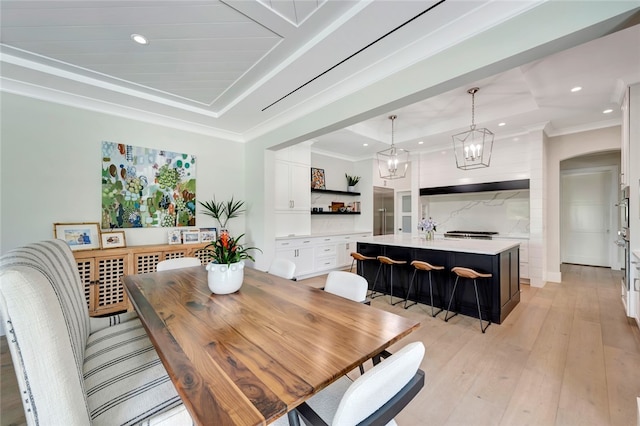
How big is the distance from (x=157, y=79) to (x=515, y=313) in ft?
16.8

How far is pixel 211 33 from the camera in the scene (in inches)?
80.5

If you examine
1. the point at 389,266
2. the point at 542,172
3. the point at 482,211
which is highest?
the point at 542,172

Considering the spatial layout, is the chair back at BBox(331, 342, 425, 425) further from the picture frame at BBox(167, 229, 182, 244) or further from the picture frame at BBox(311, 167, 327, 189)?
the picture frame at BBox(311, 167, 327, 189)

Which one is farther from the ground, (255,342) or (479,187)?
(479,187)

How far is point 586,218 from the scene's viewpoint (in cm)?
603

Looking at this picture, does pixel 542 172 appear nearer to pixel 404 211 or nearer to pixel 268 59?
pixel 404 211

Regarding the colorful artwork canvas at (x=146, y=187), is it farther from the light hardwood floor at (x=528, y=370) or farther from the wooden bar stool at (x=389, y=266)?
the wooden bar stool at (x=389, y=266)

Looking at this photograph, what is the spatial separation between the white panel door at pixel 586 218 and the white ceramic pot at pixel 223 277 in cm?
804

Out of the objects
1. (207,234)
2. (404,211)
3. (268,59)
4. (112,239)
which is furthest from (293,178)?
(404,211)

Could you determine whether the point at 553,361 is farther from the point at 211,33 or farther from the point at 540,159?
the point at 211,33

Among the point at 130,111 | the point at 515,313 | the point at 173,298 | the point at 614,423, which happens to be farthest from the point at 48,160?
the point at 515,313

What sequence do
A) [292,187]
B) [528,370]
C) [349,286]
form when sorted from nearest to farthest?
[349,286], [528,370], [292,187]

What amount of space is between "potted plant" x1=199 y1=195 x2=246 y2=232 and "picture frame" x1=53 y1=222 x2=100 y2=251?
1.33 meters

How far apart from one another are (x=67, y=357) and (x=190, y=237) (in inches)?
127
